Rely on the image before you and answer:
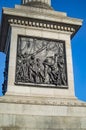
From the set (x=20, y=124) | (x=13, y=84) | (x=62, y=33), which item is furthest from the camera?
(x=62, y=33)

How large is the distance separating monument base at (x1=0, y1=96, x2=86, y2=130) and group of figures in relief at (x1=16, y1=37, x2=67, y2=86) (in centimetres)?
113

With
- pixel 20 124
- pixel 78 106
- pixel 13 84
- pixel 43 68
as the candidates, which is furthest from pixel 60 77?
pixel 20 124

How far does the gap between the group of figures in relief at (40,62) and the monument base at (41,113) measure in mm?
1135

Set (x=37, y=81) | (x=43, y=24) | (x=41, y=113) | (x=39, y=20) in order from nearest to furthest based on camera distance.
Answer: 1. (x=41, y=113)
2. (x=37, y=81)
3. (x=39, y=20)
4. (x=43, y=24)

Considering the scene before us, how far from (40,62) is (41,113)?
2815 mm

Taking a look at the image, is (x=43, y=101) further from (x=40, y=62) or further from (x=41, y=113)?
(x=40, y=62)

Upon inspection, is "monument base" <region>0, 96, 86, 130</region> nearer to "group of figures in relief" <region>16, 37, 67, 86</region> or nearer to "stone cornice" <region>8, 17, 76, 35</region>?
"group of figures in relief" <region>16, 37, 67, 86</region>

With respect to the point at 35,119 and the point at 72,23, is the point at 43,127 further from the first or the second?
the point at 72,23

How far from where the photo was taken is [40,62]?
1234cm

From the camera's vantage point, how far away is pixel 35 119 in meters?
10.6

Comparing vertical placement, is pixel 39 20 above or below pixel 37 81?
above

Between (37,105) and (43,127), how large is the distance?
1.04 metres

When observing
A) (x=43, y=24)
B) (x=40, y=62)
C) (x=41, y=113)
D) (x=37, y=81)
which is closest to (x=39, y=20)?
(x=43, y=24)

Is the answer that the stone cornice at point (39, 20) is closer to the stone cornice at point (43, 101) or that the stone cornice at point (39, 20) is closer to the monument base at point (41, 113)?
the stone cornice at point (43, 101)
